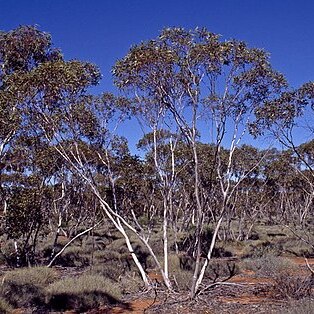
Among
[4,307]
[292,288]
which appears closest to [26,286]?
[4,307]

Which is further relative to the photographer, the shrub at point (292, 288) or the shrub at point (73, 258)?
the shrub at point (73, 258)

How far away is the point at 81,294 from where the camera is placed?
12.6 metres

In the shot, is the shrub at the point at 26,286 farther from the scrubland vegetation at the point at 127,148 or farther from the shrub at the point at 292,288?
the shrub at the point at 292,288

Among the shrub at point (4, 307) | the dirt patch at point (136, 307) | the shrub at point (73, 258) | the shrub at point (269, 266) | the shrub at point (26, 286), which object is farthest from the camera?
the shrub at point (73, 258)

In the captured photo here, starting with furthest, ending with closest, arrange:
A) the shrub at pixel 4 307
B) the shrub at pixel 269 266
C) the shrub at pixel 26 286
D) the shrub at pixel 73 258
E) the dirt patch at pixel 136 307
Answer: the shrub at pixel 73 258 < the shrub at pixel 269 266 < the shrub at pixel 26 286 < the dirt patch at pixel 136 307 < the shrub at pixel 4 307

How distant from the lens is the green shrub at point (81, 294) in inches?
474

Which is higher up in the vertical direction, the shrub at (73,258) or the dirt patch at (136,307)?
the shrub at (73,258)

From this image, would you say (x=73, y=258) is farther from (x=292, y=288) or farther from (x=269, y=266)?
(x=292, y=288)

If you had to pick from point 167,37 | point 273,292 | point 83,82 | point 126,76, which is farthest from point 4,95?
point 273,292

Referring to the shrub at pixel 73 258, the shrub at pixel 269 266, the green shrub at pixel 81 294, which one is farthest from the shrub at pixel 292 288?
the shrub at pixel 73 258

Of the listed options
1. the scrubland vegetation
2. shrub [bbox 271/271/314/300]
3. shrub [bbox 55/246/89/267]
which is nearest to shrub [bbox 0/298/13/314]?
the scrubland vegetation

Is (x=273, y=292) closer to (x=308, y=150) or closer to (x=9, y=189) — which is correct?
(x=9, y=189)

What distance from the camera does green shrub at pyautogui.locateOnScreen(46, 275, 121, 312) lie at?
39.5 ft

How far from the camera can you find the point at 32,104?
13.3 metres
